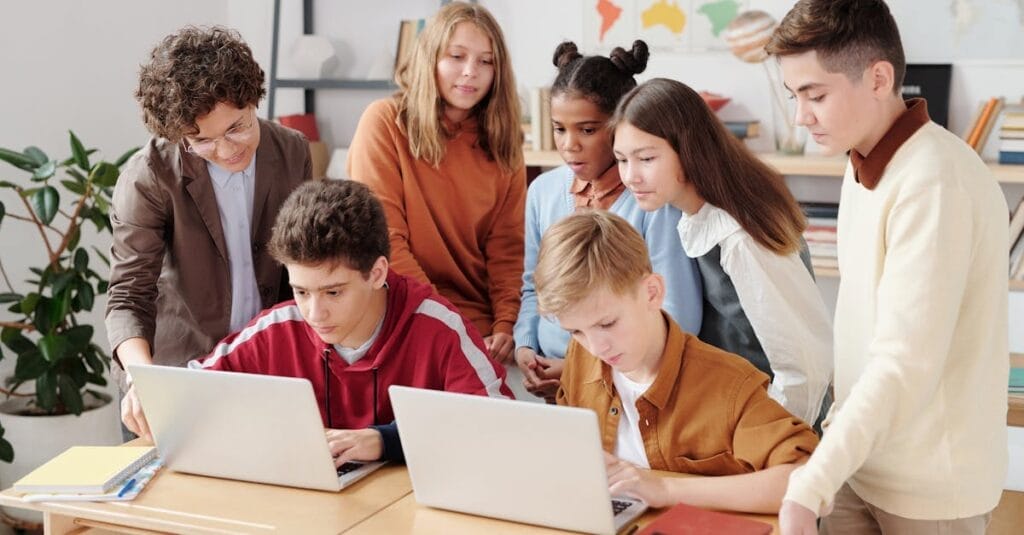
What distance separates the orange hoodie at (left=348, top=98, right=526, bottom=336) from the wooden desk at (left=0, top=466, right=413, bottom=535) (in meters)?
0.75

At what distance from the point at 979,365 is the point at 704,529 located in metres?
0.44

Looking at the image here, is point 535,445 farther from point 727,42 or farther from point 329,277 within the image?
point 727,42

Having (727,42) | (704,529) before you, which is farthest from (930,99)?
(704,529)

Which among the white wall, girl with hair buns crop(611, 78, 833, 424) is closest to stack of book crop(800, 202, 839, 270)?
the white wall

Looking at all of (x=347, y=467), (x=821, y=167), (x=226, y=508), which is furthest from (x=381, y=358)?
(x=821, y=167)

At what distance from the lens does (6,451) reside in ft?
10.7

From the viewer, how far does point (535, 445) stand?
1642mm

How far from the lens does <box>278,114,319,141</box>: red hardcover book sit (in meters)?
4.61

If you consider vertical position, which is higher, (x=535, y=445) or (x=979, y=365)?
(x=979, y=365)

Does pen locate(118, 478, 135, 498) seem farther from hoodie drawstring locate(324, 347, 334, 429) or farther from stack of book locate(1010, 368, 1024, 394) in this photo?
stack of book locate(1010, 368, 1024, 394)

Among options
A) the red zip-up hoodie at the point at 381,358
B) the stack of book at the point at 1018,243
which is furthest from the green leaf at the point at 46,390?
the stack of book at the point at 1018,243

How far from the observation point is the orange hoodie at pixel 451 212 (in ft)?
8.55

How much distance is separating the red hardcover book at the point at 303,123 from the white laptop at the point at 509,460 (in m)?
3.03

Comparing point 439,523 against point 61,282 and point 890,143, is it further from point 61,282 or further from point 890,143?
point 61,282
